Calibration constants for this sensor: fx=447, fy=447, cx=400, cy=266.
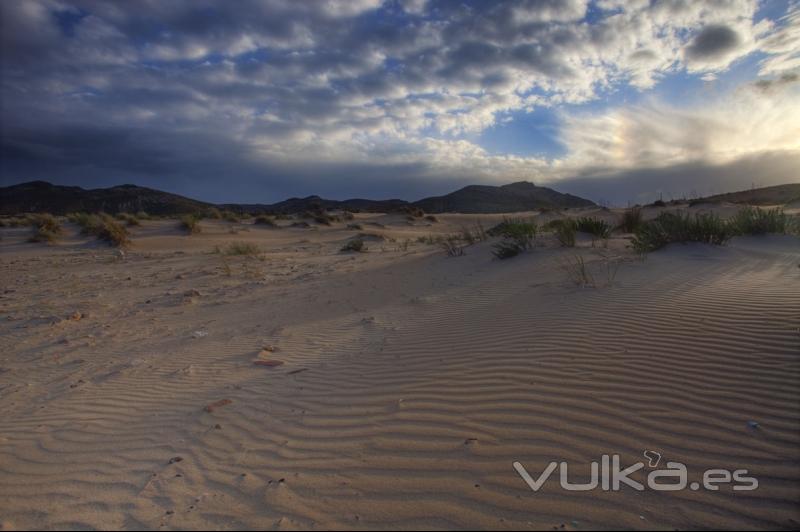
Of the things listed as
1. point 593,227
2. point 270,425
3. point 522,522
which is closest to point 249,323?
point 270,425

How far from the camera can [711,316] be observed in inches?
169

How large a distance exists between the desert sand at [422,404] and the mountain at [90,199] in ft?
152

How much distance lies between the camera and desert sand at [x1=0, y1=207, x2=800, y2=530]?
2.34m

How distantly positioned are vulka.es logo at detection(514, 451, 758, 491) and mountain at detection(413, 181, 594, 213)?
65987 mm

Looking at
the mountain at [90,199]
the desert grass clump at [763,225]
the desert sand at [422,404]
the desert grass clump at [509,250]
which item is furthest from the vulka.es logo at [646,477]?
the mountain at [90,199]

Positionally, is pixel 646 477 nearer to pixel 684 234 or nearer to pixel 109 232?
pixel 684 234

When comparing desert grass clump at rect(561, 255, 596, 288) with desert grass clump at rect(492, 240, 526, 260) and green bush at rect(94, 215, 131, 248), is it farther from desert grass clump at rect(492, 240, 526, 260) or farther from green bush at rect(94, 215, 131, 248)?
green bush at rect(94, 215, 131, 248)

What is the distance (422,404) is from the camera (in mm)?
3373

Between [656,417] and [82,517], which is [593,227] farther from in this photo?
[82,517]

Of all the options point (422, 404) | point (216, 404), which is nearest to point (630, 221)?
point (422, 404)

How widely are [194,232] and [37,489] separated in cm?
1847

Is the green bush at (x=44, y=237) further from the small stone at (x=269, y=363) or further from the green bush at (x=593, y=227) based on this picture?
the green bush at (x=593, y=227)

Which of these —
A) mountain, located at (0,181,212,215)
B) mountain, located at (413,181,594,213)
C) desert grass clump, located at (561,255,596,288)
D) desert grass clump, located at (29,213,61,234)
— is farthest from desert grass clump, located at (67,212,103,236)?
mountain, located at (413,181,594,213)

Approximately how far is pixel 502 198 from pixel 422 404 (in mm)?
77059
